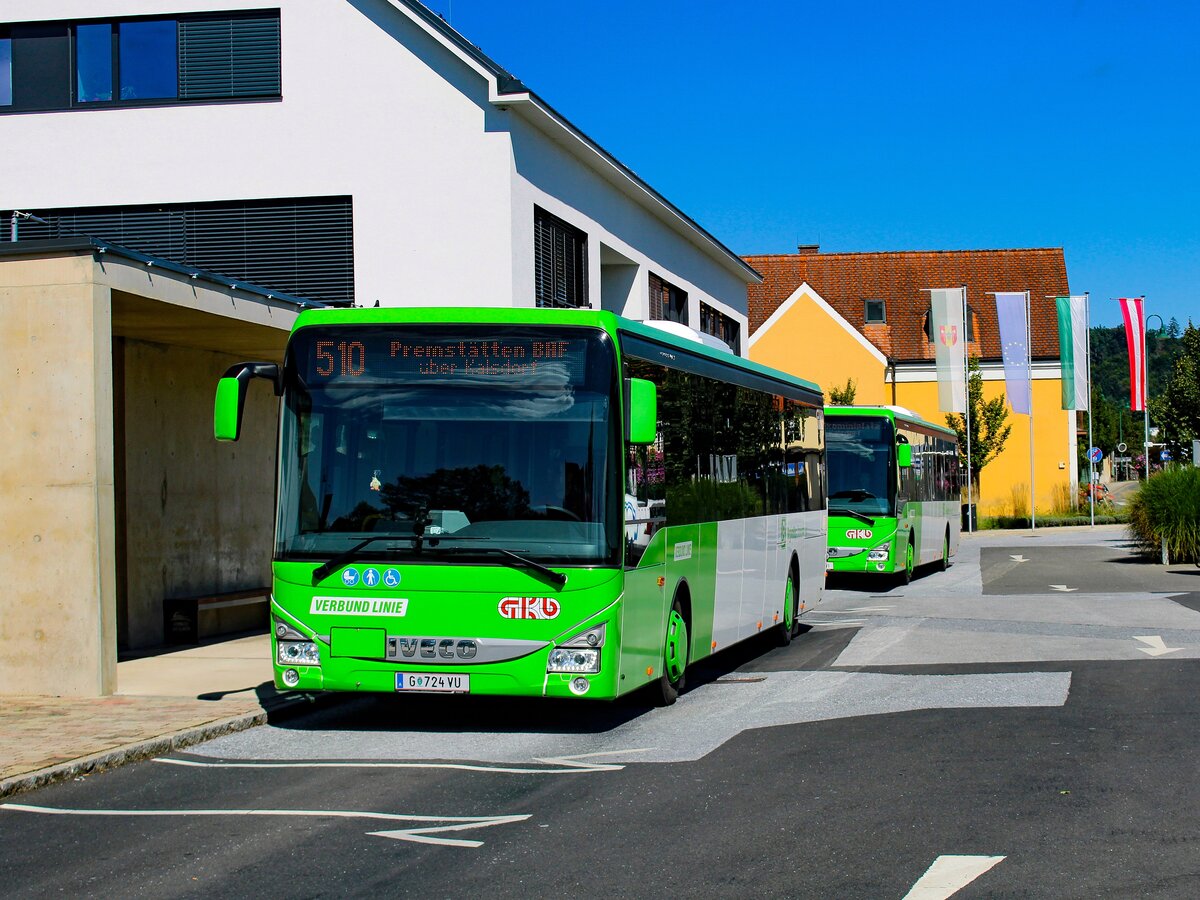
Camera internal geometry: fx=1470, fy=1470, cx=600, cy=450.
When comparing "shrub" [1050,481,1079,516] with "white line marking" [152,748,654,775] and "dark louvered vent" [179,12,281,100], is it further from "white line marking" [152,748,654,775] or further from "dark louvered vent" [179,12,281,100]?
"white line marking" [152,748,654,775]

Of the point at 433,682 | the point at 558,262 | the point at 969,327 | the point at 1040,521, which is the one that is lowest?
the point at 1040,521

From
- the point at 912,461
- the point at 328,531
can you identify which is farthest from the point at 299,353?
the point at 912,461

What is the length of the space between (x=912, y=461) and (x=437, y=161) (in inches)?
399

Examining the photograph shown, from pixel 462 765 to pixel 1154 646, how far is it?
28.9 feet

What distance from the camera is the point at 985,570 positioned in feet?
99.8

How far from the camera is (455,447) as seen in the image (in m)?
9.91

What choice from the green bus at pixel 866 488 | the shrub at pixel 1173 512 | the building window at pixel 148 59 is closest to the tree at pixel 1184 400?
the shrub at pixel 1173 512

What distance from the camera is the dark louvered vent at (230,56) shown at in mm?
23078

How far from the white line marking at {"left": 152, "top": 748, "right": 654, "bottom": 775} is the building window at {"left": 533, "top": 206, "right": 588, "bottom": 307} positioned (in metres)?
14.1

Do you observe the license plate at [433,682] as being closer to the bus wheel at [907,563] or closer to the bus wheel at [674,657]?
the bus wheel at [674,657]

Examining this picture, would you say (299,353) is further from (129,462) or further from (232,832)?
(129,462)

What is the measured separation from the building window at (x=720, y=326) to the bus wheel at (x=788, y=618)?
1827 cm

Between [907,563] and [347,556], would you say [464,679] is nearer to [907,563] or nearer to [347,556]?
[347,556]

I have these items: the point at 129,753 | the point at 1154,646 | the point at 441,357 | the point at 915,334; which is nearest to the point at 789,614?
the point at 1154,646
